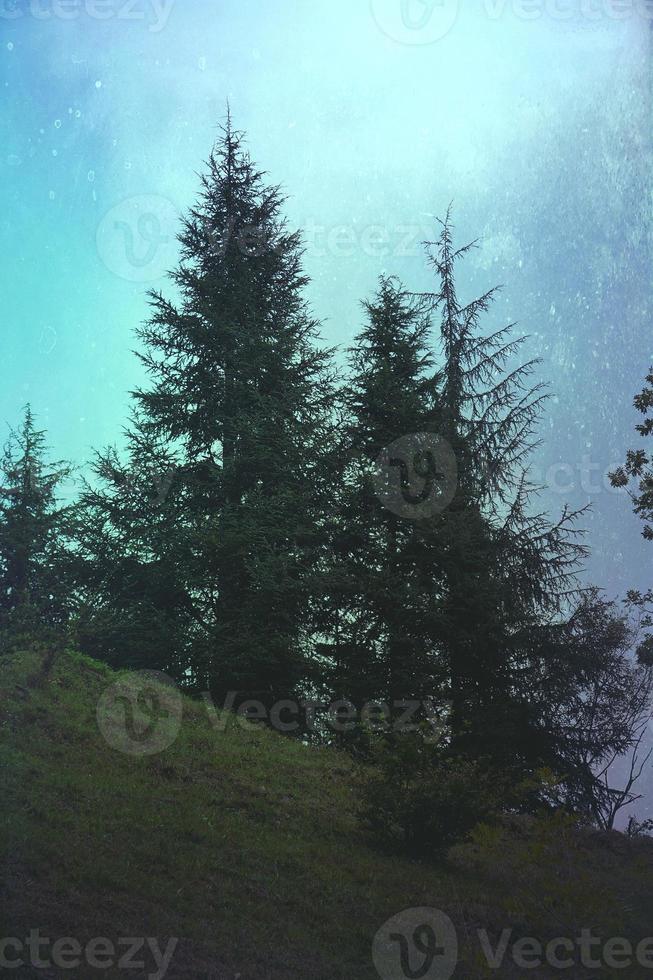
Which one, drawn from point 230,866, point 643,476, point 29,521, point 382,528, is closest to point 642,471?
point 643,476

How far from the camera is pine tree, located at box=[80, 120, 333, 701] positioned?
1866 cm

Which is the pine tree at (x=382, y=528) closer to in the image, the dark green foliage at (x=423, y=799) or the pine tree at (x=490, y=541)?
the pine tree at (x=490, y=541)

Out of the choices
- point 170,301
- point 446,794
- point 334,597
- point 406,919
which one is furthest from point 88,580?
point 406,919

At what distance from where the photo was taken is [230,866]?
9.19 m

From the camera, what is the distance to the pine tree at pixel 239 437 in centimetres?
1866

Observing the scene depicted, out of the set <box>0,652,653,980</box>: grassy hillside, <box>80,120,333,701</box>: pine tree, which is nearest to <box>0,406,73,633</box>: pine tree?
<box>80,120,333,701</box>: pine tree

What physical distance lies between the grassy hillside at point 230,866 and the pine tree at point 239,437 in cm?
427

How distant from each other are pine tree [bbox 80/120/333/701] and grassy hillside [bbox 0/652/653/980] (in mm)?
4274

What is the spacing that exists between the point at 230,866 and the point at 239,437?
13.4 metres

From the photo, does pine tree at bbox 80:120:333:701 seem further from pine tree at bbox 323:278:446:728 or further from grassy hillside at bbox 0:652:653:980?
grassy hillside at bbox 0:652:653:980

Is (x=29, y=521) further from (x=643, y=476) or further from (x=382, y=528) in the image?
(x=643, y=476)

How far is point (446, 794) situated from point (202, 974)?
5140mm

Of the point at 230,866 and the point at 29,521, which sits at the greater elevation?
the point at 29,521

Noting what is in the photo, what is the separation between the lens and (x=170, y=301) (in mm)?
24359
